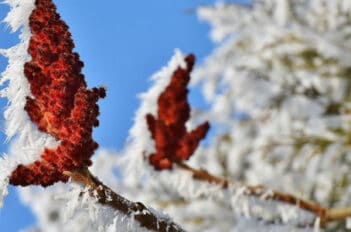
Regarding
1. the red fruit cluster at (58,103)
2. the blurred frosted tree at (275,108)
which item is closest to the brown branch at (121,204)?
the red fruit cluster at (58,103)

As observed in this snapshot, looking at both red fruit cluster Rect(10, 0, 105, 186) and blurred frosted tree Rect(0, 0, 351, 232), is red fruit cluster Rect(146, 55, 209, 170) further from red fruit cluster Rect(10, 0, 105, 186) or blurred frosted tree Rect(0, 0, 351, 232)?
blurred frosted tree Rect(0, 0, 351, 232)

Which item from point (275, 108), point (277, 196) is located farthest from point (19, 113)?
point (275, 108)

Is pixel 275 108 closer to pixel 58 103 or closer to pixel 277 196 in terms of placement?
pixel 277 196

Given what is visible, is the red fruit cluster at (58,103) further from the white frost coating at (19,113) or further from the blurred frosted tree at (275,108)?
the blurred frosted tree at (275,108)

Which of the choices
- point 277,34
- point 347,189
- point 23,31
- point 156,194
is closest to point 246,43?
point 277,34

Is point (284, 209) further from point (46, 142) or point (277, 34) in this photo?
point (277, 34)
